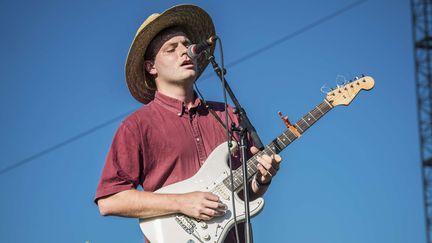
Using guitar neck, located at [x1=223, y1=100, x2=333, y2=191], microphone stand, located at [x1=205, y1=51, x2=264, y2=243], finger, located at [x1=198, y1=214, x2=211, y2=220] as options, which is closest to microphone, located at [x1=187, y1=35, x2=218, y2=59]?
microphone stand, located at [x1=205, y1=51, x2=264, y2=243]

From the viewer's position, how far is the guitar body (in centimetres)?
399

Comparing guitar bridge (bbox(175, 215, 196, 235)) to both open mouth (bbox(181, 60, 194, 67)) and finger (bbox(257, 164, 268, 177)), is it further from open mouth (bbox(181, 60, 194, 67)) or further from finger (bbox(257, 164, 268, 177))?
open mouth (bbox(181, 60, 194, 67))

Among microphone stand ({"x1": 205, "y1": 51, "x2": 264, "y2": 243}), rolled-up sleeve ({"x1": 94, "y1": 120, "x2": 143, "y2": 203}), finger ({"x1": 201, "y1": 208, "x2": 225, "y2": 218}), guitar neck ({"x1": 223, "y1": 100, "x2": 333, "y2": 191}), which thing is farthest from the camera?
guitar neck ({"x1": 223, "y1": 100, "x2": 333, "y2": 191})

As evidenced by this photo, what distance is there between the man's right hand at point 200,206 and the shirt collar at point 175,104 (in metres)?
0.64

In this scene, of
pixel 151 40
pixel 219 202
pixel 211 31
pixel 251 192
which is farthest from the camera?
pixel 211 31

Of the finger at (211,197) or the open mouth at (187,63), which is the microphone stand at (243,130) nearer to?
the finger at (211,197)

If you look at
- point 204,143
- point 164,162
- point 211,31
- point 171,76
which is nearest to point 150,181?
point 164,162

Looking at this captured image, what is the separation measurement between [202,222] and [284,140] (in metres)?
0.75

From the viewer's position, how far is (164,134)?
4270 millimetres

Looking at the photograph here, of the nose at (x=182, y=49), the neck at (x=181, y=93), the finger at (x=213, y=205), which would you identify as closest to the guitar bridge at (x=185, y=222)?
the finger at (x=213, y=205)

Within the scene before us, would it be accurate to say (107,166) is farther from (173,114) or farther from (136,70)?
(136,70)

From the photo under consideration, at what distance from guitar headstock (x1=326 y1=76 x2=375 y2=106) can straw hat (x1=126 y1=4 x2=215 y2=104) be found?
86 centimetres

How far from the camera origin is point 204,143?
14.2 ft

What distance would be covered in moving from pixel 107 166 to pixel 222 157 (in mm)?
653
